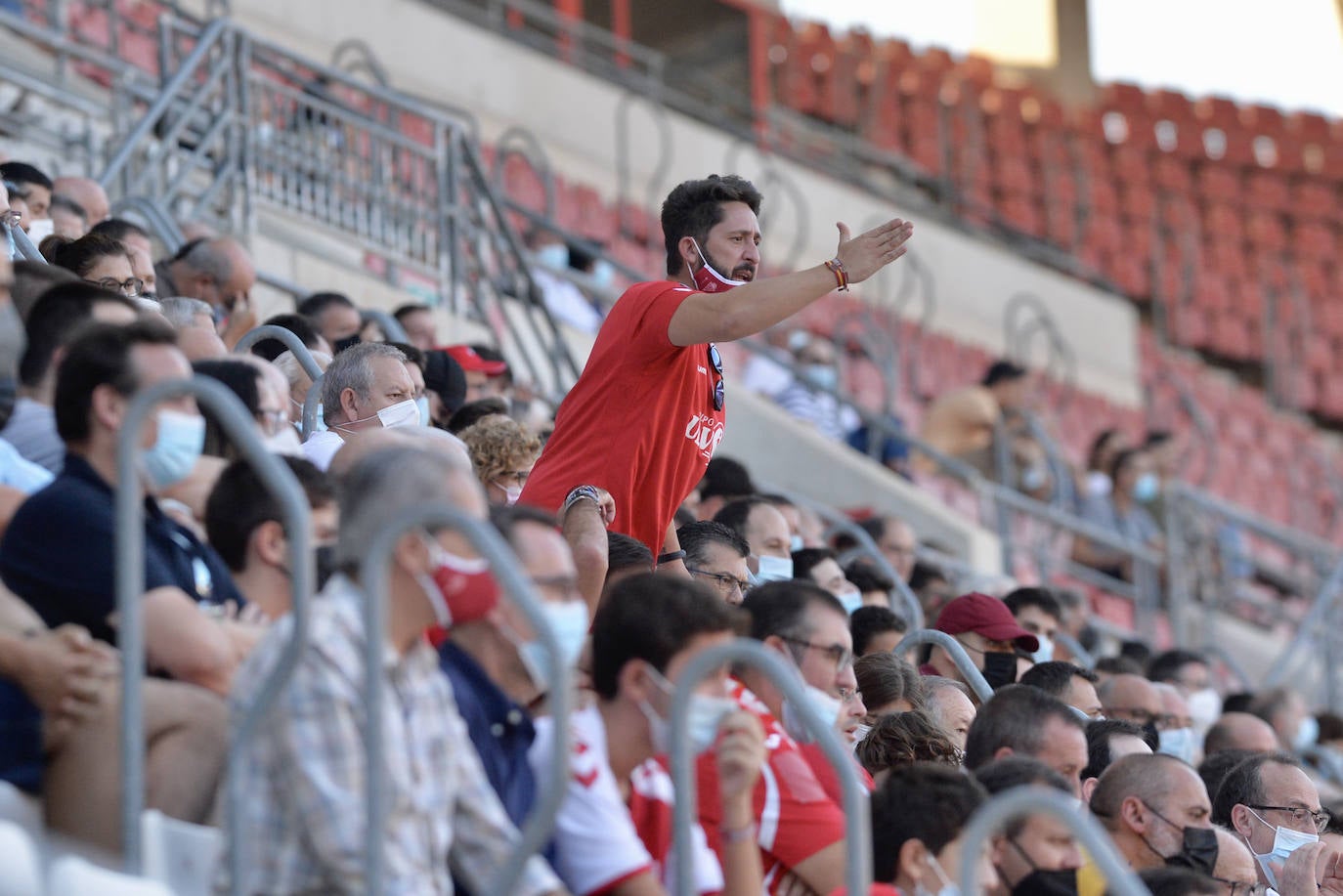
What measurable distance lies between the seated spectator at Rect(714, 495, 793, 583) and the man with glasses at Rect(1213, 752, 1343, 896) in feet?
4.38

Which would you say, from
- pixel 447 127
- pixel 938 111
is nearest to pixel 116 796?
pixel 447 127

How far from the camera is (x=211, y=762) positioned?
2.82m

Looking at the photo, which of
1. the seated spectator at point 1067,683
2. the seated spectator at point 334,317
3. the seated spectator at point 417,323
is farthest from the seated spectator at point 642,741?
the seated spectator at point 417,323

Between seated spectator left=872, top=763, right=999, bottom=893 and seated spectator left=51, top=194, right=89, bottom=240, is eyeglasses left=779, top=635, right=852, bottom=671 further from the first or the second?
seated spectator left=51, top=194, right=89, bottom=240

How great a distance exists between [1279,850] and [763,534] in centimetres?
159

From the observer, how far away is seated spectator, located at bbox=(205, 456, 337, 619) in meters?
3.09

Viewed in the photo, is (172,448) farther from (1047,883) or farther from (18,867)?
(1047,883)

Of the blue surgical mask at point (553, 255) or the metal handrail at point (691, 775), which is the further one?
the blue surgical mask at point (553, 255)

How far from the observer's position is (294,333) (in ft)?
16.5

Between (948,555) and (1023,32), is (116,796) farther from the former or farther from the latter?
(1023,32)

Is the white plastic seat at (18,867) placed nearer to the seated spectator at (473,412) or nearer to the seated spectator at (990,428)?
the seated spectator at (473,412)

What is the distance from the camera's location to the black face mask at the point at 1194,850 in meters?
4.06

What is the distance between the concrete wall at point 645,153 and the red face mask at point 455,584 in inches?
373

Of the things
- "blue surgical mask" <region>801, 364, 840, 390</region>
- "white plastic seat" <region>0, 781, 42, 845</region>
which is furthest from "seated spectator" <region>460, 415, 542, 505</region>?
"blue surgical mask" <region>801, 364, 840, 390</region>
